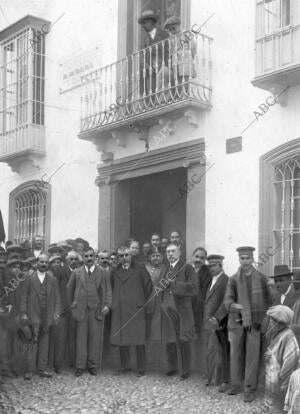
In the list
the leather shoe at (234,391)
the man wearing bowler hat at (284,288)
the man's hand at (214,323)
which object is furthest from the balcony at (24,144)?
the leather shoe at (234,391)

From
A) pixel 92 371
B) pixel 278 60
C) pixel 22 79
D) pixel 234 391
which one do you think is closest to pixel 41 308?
pixel 92 371

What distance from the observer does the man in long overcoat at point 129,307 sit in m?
8.95

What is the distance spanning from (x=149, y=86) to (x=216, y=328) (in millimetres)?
4459

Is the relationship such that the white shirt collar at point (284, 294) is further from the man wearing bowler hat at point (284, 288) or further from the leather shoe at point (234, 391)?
the leather shoe at point (234, 391)

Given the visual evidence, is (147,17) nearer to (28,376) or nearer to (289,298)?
(289,298)

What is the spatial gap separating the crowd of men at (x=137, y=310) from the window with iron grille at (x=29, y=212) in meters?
3.54

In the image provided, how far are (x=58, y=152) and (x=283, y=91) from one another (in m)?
5.44

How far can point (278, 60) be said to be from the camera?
8781 millimetres

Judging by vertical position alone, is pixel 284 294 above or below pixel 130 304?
above

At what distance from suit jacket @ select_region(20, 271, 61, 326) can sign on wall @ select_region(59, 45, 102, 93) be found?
4.28 meters

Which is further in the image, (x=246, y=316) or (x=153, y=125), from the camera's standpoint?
(x=153, y=125)

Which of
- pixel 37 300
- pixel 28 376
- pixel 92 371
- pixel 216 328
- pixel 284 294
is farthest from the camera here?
pixel 37 300

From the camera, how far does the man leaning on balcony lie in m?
10.6

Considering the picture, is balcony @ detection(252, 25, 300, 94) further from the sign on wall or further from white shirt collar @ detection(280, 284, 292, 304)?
the sign on wall
